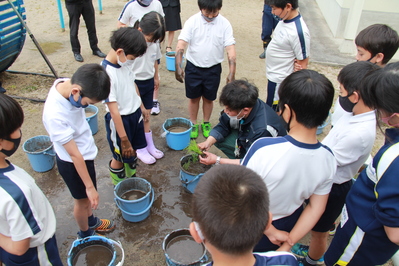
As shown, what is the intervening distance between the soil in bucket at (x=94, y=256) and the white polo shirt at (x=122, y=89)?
130cm

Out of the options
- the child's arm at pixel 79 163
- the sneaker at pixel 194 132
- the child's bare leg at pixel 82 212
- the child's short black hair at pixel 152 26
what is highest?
the child's short black hair at pixel 152 26

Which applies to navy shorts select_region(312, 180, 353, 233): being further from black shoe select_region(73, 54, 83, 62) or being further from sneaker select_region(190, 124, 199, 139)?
black shoe select_region(73, 54, 83, 62)

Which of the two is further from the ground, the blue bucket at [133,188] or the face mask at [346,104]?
the face mask at [346,104]

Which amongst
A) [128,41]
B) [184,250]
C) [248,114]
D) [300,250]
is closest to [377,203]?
[248,114]

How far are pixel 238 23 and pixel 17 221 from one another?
9.08 meters

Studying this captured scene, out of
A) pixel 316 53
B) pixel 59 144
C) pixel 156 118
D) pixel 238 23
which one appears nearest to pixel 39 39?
pixel 156 118

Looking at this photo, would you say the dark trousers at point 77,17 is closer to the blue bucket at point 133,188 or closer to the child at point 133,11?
the child at point 133,11

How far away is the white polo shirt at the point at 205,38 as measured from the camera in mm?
3717

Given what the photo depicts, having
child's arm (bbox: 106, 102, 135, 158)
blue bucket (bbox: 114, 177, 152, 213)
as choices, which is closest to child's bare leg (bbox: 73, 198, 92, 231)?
blue bucket (bbox: 114, 177, 152, 213)

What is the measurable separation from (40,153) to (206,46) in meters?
2.41

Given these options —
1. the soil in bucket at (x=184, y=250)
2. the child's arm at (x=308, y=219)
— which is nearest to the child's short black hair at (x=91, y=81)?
the soil in bucket at (x=184, y=250)

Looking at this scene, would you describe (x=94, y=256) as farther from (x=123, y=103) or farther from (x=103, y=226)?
(x=123, y=103)

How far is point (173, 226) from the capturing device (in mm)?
3045

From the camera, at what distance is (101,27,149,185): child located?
2.68 m
